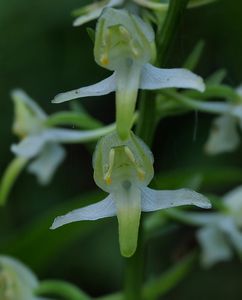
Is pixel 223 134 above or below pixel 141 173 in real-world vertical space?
below

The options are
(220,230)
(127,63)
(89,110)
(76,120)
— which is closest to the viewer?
(127,63)

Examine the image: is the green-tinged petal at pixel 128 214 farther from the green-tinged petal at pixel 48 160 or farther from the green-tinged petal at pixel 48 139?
the green-tinged petal at pixel 48 160

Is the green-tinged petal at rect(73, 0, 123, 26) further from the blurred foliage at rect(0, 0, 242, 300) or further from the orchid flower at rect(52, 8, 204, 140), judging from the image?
the blurred foliage at rect(0, 0, 242, 300)

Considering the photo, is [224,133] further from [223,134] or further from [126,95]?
[126,95]

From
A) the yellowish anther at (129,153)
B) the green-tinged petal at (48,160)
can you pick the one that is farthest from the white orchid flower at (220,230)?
the yellowish anther at (129,153)

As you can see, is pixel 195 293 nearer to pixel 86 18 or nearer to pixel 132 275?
pixel 132 275

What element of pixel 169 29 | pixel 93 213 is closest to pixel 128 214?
pixel 93 213

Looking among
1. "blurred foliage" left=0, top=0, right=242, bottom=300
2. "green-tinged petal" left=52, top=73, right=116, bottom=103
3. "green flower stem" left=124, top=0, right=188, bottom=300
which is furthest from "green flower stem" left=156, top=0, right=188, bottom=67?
"blurred foliage" left=0, top=0, right=242, bottom=300
